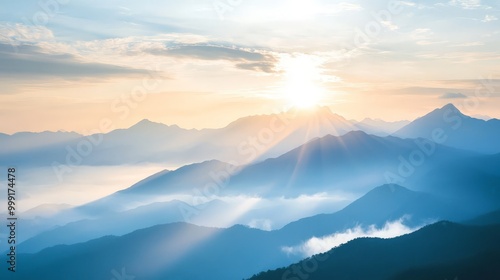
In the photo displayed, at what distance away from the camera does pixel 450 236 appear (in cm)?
19712

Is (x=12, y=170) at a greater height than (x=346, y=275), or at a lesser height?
greater

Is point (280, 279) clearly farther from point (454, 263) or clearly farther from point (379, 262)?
point (454, 263)

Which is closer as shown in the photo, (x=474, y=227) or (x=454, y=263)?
(x=454, y=263)

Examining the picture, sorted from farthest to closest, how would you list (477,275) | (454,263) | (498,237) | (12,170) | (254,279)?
(254,279) → (498,237) → (454,263) → (477,275) → (12,170)

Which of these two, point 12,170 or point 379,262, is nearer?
point 12,170

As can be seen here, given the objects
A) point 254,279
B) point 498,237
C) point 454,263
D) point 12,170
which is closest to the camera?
point 12,170

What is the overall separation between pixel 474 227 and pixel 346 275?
2448 inches

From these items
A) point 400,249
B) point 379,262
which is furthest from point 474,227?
point 379,262

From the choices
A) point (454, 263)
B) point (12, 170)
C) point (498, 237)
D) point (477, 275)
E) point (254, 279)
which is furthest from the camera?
point (254, 279)

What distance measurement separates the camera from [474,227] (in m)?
194

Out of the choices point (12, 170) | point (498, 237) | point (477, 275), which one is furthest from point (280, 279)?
point (12, 170)

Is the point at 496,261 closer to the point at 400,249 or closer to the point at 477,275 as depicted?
the point at 477,275

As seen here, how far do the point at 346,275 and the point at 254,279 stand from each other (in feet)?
127

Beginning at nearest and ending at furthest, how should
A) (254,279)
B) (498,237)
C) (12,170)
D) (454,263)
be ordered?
1. (12,170)
2. (454,263)
3. (498,237)
4. (254,279)
